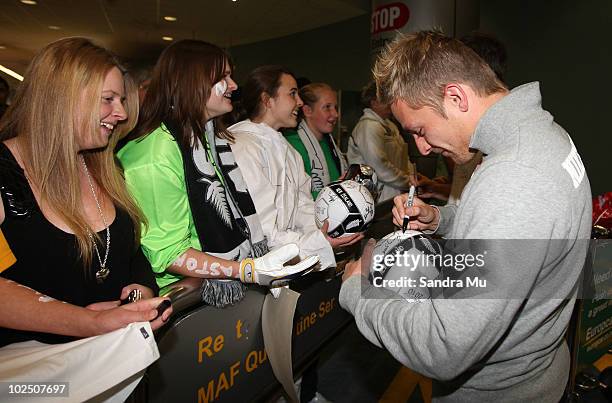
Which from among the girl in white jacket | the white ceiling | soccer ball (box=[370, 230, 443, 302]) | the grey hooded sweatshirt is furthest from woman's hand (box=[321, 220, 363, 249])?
the white ceiling

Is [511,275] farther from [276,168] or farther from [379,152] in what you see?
[379,152]

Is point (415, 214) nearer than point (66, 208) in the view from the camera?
No

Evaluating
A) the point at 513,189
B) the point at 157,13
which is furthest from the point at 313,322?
the point at 157,13

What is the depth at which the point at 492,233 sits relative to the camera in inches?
39.8

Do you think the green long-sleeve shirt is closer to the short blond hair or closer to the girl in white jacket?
the girl in white jacket

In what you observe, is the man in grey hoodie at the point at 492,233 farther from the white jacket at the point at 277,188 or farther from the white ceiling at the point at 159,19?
the white ceiling at the point at 159,19

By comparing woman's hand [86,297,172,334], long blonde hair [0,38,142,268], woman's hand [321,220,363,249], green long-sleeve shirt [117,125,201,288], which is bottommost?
woman's hand [321,220,363,249]

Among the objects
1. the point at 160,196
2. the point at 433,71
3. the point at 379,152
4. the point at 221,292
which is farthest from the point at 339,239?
the point at 379,152

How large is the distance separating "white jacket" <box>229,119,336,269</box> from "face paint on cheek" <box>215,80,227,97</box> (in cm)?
38

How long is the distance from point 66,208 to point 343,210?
1.35 m

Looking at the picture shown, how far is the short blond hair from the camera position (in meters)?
1.24

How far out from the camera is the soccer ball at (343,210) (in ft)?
8.03

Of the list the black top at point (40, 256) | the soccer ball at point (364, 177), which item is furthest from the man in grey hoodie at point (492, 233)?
the soccer ball at point (364, 177)

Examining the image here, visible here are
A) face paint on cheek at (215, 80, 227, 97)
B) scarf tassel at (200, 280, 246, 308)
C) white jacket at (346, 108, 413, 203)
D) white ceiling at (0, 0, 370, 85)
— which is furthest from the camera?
white ceiling at (0, 0, 370, 85)
